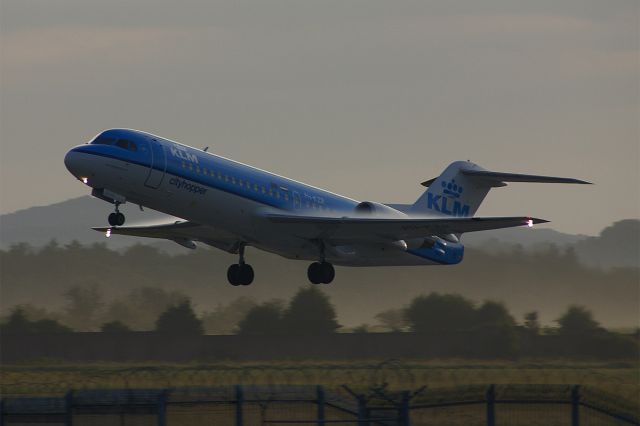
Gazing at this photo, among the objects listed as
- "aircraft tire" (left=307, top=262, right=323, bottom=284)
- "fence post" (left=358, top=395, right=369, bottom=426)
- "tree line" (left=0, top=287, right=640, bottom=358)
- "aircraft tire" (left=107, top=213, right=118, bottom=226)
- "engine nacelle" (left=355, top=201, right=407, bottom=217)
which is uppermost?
"engine nacelle" (left=355, top=201, right=407, bottom=217)

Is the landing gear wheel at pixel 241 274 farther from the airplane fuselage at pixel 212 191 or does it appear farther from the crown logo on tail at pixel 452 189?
the crown logo on tail at pixel 452 189

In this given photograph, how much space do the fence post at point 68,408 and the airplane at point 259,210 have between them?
11355mm

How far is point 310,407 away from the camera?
77.4ft

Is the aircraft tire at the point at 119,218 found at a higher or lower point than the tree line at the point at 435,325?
higher

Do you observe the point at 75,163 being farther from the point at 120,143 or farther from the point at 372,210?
the point at 372,210

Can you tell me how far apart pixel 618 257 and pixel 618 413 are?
3168 centimetres

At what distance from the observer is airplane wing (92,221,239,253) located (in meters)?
38.5

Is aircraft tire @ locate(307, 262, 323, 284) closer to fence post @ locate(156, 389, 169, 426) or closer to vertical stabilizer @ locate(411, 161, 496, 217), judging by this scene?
vertical stabilizer @ locate(411, 161, 496, 217)

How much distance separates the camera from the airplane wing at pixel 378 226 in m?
35.9

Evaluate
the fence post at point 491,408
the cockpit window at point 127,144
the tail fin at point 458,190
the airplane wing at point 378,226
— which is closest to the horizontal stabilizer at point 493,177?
the tail fin at point 458,190

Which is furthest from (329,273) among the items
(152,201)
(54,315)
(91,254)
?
(91,254)

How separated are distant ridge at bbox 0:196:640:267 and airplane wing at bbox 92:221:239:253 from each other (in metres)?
0.50

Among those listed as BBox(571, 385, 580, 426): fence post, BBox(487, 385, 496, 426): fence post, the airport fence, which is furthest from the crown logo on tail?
BBox(487, 385, 496, 426): fence post

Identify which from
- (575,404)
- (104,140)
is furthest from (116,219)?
(575,404)
